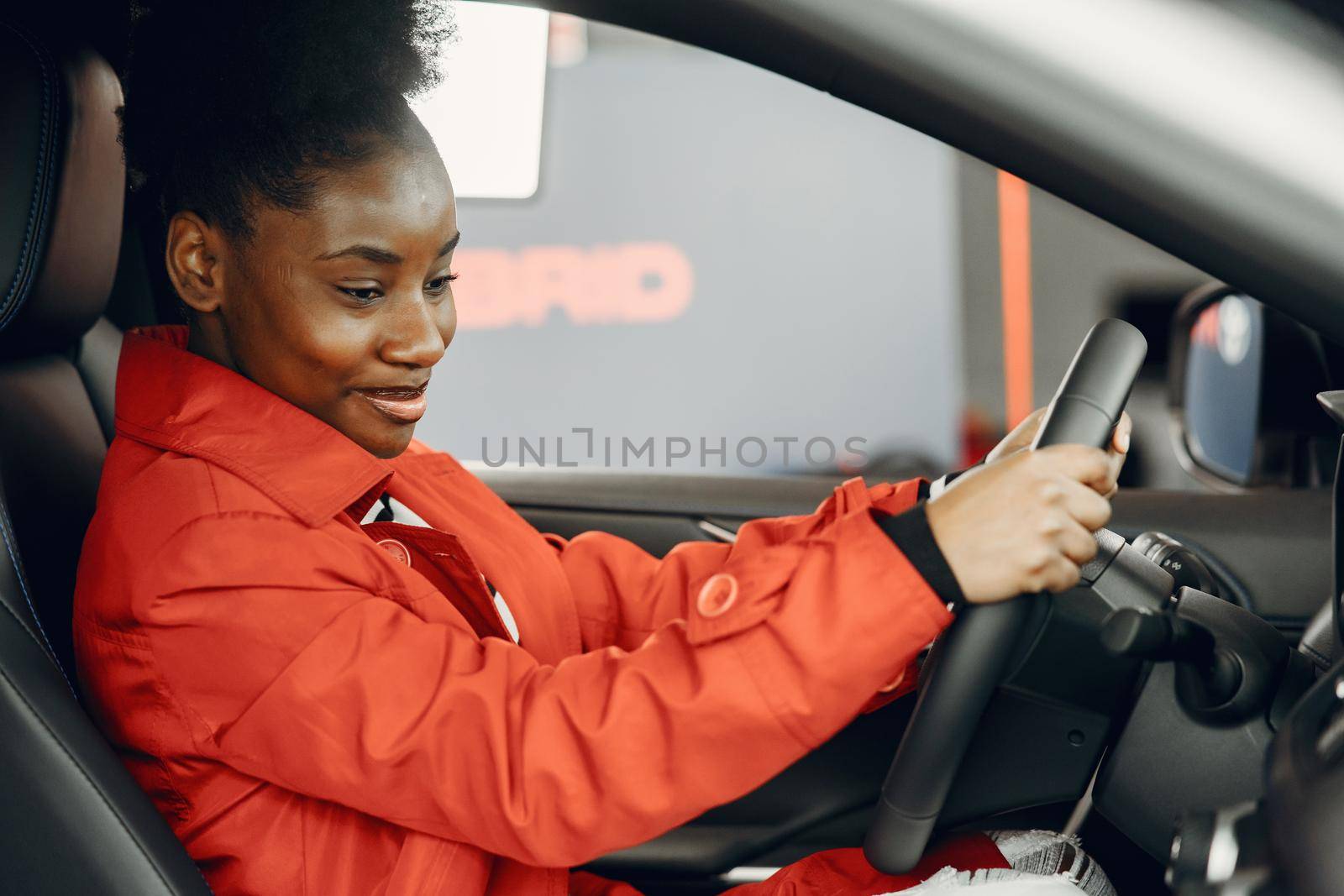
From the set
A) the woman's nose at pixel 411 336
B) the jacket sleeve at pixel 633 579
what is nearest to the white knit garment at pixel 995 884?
the jacket sleeve at pixel 633 579

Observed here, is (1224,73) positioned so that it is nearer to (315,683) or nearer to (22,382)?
(315,683)

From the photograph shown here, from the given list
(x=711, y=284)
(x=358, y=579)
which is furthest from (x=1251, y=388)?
(x=711, y=284)

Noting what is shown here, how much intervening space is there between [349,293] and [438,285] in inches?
3.7

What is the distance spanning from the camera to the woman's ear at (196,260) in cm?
90

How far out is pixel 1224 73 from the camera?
0.54 metres

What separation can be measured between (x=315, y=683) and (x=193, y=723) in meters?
0.10

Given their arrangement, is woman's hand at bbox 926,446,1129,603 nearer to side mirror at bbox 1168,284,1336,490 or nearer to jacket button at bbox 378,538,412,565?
jacket button at bbox 378,538,412,565

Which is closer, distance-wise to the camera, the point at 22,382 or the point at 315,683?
the point at 315,683

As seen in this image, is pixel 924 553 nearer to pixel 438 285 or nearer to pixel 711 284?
pixel 438 285

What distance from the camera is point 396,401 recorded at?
94 cm

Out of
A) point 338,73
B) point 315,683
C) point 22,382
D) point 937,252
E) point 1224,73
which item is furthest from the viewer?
point 937,252

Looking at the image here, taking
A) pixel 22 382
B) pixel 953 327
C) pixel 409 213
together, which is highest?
pixel 409 213

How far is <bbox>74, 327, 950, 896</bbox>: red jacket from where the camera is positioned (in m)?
0.72

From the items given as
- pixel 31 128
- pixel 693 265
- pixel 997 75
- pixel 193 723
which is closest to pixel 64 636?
pixel 193 723
